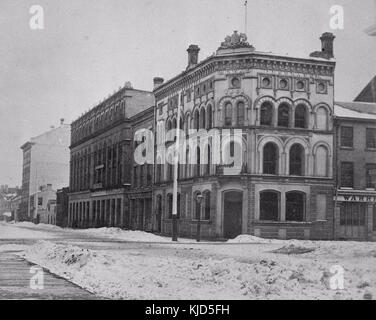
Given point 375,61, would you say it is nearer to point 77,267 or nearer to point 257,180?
point 77,267

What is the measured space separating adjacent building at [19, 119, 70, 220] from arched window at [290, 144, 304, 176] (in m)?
60.5

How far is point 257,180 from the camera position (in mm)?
36406

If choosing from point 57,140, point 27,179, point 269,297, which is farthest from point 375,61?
point 27,179

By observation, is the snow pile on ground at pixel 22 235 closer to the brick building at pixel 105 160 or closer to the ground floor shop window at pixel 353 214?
the brick building at pixel 105 160

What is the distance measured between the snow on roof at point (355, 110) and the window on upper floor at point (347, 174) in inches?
130

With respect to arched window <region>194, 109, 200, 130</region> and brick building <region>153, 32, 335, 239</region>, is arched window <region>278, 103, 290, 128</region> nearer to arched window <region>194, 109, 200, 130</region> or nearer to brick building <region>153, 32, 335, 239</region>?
brick building <region>153, 32, 335, 239</region>

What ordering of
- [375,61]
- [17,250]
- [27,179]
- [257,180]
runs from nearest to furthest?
[375,61], [17,250], [257,180], [27,179]

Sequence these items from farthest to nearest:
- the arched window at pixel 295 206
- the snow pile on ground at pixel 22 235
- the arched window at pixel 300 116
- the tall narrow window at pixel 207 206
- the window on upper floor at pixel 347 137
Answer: the window on upper floor at pixel 347 137
the tall narrow window at pixel 207 206
the arched window at pixel 300 116
the arched window at pixel 295 206
the snow pile on ground at pixel 22 235

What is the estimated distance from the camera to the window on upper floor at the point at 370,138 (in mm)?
39828

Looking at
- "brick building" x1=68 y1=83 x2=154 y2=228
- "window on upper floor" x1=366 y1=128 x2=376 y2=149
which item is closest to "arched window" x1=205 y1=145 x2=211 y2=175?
"window on upper floor" x1=366 y1=128 x2=376 y2=149

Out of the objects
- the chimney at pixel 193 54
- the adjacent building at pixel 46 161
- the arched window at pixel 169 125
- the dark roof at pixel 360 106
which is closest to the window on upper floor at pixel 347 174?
the dark roof at pixel 360 106

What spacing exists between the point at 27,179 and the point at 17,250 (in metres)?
80.1

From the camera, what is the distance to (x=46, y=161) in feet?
321
